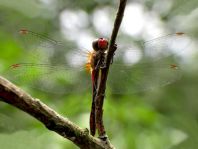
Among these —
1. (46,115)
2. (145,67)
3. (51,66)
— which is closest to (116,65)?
(145,67)

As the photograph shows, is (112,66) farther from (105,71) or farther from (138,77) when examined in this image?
(105,71)

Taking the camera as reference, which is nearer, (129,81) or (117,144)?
(129,81)

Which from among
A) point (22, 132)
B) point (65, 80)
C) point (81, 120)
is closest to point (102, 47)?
point (65, 80)

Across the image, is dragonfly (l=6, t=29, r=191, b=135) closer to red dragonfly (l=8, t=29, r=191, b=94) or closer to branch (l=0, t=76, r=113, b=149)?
red dragonfly (l=8, t=29, r=191, b=94)

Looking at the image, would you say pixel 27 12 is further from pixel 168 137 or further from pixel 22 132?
pixel 168 137

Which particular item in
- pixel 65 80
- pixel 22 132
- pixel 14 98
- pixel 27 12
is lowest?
pixel 22 132

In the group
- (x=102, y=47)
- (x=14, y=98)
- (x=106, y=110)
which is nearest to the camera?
(x=14, y=98)
